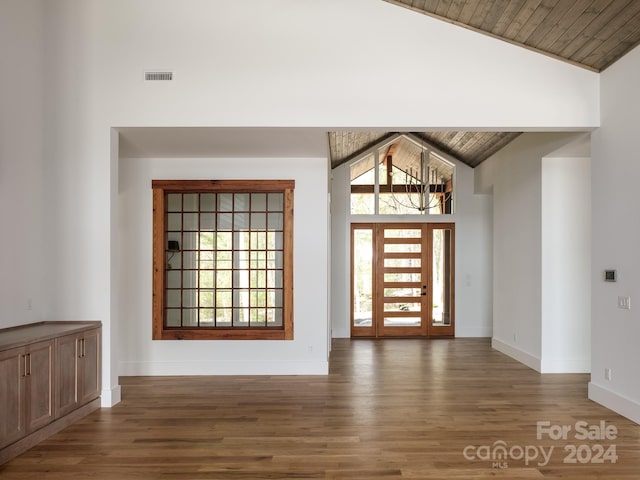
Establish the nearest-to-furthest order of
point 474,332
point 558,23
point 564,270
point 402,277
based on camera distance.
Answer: point 558,23 < point 564,270 < point 474,332 < point 402,277

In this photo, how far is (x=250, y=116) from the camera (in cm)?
491

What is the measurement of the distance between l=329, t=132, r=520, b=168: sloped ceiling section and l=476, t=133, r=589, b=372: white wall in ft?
1.29

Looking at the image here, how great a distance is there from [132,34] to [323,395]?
13.9 ft

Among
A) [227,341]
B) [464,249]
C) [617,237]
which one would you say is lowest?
[227,341]

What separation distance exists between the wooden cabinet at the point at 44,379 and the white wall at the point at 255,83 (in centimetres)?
25

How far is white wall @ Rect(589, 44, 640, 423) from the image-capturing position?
445 centimetres

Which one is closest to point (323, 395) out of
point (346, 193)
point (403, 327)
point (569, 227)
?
point (569, 227)

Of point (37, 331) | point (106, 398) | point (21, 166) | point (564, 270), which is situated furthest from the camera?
point (564, 270)

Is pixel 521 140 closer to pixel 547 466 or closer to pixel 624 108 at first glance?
pixel 624 108

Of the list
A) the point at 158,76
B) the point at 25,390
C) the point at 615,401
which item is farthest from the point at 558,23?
the point at 25,390

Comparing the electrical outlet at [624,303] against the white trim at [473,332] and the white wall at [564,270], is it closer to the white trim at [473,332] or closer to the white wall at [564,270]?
the white wall at [564,270]

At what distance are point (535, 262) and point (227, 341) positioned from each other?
426 centimetres

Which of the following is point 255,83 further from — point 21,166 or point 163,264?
point 163,264

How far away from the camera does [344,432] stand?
162 inches
